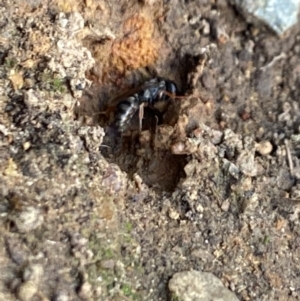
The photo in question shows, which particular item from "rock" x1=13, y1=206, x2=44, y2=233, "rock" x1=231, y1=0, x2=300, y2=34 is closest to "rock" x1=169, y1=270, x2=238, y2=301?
"rock" x1=13, y1=206, x2=44, y2=233

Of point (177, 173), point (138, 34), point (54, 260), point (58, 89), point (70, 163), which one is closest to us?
point (54, 260)

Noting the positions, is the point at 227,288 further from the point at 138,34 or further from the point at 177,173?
the point at 138,34

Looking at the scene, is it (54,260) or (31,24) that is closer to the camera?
(54,260)

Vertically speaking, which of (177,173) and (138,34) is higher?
(138,34)

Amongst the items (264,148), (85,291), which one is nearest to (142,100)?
(264,148)

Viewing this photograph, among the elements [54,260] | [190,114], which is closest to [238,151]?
[190,114]

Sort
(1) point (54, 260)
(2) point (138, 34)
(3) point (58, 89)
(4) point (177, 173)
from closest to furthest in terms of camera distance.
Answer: (1) point (54, 260), (3) point (58, 89), (4) point (177, 173), (2) point (138, 34)

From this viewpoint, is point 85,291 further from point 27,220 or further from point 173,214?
point 173,214
